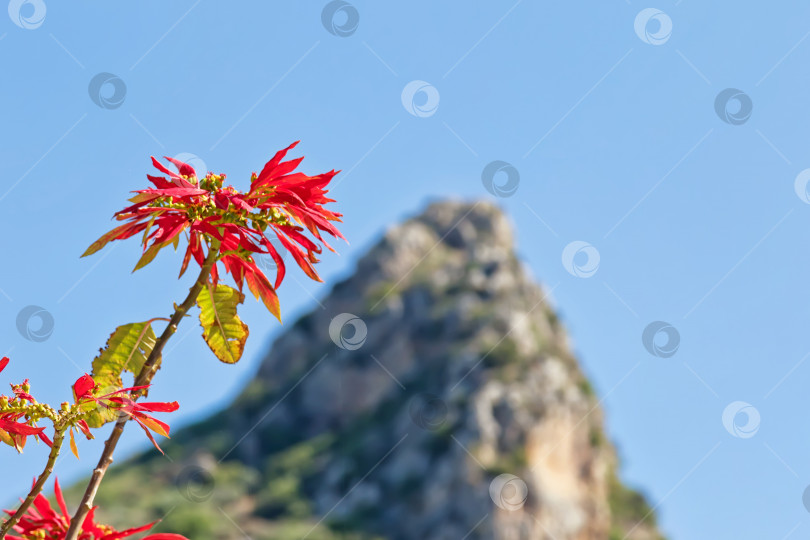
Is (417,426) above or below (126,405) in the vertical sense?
below

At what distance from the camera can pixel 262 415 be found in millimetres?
51156

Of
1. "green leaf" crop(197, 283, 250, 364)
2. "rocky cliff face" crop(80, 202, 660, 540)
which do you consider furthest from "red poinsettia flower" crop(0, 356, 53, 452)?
"rocky cliff face" crop(80, 202, 660, 540)

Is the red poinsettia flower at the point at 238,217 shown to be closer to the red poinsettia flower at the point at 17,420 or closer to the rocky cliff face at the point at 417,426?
the red poinsettia flower at the point at 17,420

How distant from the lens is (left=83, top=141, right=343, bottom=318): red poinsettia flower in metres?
1.75

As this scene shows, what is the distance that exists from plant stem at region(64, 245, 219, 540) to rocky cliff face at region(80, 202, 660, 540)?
110 feet

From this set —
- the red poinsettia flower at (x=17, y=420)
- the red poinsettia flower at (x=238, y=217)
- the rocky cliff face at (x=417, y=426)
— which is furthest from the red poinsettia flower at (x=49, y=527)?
the rocky cliff face at (x=417, y=426)

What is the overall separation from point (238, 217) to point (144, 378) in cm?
37

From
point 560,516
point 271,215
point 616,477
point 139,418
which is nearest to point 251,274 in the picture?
point 271,215

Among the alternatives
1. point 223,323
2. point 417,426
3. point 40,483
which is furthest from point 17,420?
point 417,426

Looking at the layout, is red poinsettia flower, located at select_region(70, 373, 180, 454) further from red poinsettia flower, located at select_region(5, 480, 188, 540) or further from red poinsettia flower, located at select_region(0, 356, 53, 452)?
red poinsettia flower, located at select_region(5, 480, 188, 540)

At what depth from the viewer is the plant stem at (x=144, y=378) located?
5.27 feet

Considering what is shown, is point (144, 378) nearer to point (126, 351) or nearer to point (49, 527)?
point (126, 351)

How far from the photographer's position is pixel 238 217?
1.77 m

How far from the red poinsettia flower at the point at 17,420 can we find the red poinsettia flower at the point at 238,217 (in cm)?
30
